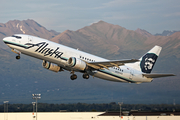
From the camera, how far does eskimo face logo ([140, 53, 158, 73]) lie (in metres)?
60.0

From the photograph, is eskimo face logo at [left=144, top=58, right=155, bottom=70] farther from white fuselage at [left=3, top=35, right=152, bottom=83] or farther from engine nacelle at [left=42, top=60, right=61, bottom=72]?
engine nacelle at [left=42, top=60, right=61, bottom=72]

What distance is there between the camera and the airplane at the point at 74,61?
47.1 meters

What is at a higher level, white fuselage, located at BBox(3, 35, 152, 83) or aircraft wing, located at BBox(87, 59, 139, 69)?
white fuselage, located at BBox(3, 35, 152, 83)

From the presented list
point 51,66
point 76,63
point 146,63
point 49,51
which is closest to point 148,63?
point 146,63

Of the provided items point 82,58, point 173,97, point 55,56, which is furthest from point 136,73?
point 173,97

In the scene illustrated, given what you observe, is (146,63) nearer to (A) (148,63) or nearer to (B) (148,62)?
(A) (148,63)

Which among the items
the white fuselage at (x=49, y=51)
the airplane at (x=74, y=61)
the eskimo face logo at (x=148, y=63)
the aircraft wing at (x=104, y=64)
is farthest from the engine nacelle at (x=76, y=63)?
the eskimo face logo at (x=148, y=63)

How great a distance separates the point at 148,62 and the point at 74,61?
18420 millimetres

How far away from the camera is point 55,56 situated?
48.1m

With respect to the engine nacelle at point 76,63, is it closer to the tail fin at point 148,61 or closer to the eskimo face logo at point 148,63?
the tail fin at point 148,61

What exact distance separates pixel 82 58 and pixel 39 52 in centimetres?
732

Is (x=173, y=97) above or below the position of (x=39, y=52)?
below

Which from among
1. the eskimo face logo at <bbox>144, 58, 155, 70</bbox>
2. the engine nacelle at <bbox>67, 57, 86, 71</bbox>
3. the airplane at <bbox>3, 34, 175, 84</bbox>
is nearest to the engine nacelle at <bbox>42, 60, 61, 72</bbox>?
the airplane at <bbox>3, 34, 175, 84</bbox>

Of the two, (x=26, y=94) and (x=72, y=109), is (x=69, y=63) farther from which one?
(x=26, y=94)
